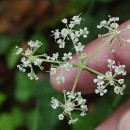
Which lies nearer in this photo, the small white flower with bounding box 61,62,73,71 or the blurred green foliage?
the small white flower with bounding box 61,62,73,71

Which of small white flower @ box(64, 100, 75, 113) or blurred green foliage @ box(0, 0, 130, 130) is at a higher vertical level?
blurred green foliage @ box(0, 0, 130, 130)

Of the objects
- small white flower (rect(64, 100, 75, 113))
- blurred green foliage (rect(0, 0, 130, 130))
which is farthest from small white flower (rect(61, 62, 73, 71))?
blurred green foliage (rect(0, 0, 130, 130))

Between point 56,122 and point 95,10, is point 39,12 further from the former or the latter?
point 56,122

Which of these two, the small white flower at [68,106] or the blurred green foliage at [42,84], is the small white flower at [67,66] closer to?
the small white flower at [68,106]

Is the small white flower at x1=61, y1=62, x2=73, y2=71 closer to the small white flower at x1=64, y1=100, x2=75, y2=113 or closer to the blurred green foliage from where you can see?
the small white flower at x1=64, y1=100, x2=75, y2=113

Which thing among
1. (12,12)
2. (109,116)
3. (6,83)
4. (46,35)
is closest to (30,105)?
(6,83)

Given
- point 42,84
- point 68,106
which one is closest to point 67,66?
point 68,106

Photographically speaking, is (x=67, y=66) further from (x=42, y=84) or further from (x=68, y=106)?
(x=42, y=84)

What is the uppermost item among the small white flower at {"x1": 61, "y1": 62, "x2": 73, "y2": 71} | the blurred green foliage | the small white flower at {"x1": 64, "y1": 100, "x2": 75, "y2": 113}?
the blurred green foliage
